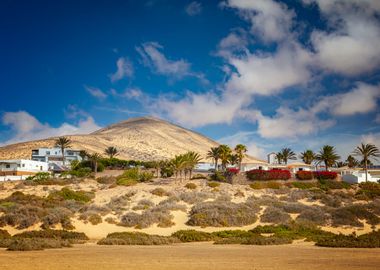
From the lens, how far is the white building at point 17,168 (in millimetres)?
71150

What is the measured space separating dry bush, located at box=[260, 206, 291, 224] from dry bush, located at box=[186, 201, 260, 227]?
86 cm

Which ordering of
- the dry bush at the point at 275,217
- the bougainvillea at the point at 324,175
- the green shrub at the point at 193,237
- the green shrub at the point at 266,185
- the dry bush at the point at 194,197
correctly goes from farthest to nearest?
the bougainvillea at the point at 324,175, the green shrub at the point at 266,185, the dry bush at the point at 194,197, the dry bush at the point at 275,217, the green shrub at the point at 193,237

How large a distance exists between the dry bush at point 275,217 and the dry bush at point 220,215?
0.86 metres

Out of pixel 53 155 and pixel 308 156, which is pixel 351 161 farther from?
pixel 53 155

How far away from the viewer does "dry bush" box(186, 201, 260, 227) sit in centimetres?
2953

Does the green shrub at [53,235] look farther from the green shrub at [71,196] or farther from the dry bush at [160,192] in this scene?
the dry bush at [160,192]

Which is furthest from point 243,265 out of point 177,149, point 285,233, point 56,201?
point 177,149

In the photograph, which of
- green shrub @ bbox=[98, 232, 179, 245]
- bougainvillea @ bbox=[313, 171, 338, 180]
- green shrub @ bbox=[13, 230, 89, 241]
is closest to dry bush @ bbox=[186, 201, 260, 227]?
green shrub @ bbox=[98, 232, 179, 245]

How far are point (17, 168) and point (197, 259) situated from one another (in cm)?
6747

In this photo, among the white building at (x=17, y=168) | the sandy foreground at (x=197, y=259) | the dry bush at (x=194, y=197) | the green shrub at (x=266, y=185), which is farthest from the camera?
the white building at (x=17, y=168)

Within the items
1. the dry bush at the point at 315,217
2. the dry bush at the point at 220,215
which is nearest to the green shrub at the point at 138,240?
the dry bush at the point at 220,215

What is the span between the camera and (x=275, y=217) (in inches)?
1208

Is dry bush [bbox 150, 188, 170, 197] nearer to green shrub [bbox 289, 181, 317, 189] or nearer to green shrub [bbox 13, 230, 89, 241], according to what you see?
green shrub [bbox 13, 230, 89, 241]

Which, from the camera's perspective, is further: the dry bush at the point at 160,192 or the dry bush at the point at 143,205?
the dry bush at the point at 160,192
